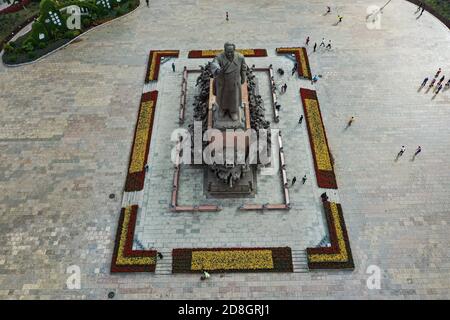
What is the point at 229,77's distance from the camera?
23391 millimetres

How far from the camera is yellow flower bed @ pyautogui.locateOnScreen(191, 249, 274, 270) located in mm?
24281

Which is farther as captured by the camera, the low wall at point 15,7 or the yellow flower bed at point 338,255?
the low wall at point 15,7

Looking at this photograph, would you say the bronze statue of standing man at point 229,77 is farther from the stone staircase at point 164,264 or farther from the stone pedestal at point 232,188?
the stone staircase at point 164,264

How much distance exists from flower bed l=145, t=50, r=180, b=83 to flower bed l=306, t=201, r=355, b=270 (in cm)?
2171

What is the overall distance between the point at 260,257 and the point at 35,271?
576 inches

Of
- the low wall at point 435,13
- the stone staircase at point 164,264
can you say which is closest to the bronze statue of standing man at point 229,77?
the stone staircase at point 164,264

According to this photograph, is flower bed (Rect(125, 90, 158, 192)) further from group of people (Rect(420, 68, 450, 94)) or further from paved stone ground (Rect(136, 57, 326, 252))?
group of people (Rect(420, 68, 450, 94))

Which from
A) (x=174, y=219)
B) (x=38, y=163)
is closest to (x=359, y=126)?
(x=174, y=219)

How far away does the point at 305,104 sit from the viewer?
1346 inches

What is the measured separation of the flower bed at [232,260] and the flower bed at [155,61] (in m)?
19.2

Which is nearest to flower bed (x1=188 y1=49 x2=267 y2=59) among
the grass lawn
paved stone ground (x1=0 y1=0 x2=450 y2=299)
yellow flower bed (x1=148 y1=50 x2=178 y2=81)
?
paved stone ground (x1=0 y1=0 x2=450 y2=299)

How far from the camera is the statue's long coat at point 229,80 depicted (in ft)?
75.0

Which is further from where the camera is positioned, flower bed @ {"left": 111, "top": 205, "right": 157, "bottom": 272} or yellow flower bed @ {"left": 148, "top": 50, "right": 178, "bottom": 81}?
yellow flower bed @ {"left": 148, "top": 50, "right": 178, "bottom": 81}

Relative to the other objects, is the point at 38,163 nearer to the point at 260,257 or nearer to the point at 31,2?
the point at 260,257
